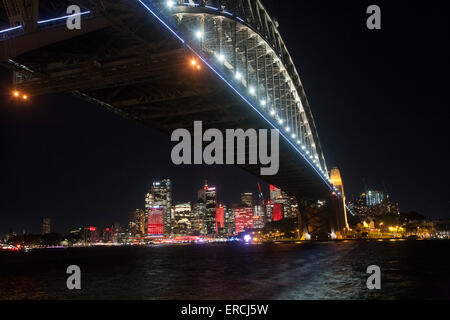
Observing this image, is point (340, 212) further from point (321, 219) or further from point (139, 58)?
point (139, 58)

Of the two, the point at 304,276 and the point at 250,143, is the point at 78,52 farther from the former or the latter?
the point at 250,143

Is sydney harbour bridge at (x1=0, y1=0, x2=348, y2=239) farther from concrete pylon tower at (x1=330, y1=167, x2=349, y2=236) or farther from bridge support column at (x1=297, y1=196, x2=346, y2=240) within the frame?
concrete pylon tower at (x1=330, y1=167, x2=349, y2=236)

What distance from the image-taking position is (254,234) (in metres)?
173

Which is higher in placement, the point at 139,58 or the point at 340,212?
the point at 139,58

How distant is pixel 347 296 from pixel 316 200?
73380 millimetres

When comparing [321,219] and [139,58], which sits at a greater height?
[139,58]

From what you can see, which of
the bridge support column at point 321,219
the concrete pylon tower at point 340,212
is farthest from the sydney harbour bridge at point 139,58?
the concrete pylon tower at point 340,212

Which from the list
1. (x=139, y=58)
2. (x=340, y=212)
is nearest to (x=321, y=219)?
(x=340, y=212)

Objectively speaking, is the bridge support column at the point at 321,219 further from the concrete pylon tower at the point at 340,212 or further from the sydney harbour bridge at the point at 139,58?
the sydney harbour bridge at the point at 139,58

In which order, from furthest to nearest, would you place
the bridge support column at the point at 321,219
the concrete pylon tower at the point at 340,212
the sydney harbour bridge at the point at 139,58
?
the concrete pylon tower at the point at 340,212
the bridge support column at the point at 321,219
the sydney harbour bridge at the point at 139,58

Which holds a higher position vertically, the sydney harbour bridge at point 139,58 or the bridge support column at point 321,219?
the sydney harbour bridge at point 139,58

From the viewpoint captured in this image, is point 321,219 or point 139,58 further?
point 321,219

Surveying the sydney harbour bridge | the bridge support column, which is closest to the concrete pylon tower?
the bridge support column

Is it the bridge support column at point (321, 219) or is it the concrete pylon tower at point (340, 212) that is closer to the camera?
the bridge support column at point (321, 219)
